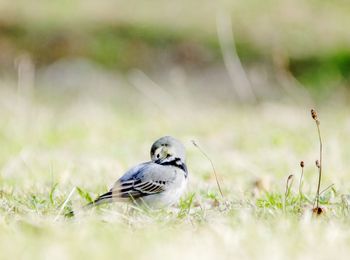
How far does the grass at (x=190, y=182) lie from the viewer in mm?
3404

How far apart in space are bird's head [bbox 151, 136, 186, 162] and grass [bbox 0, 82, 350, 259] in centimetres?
27

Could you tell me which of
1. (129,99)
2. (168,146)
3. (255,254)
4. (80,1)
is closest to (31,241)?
(255,254)

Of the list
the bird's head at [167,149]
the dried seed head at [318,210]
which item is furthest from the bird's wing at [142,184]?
the dried seed head at [318,210]

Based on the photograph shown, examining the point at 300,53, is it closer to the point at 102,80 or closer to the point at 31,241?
the point at 102,80

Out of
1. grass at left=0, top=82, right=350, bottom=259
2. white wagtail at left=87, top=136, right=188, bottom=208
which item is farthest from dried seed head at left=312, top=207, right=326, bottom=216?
white wagtail at left=87, top=136, right=188, bottom=208

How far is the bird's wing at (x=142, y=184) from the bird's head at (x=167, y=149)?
13 cm

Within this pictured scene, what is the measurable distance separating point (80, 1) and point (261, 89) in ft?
23.7

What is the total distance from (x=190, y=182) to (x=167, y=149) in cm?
166

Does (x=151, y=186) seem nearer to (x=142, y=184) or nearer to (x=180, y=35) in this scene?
(x=142, y=184)

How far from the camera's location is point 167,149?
4738 mm

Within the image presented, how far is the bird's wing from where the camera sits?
14.8ft

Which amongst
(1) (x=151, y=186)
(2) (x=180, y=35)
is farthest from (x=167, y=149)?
(2) (x=180, y=35)

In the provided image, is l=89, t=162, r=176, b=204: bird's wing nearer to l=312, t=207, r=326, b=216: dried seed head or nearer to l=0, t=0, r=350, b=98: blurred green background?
l=312, t=207, r=326, b=216: dried seed head

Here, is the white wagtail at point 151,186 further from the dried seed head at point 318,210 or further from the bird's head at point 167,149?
the dried seed head at point 318,210
